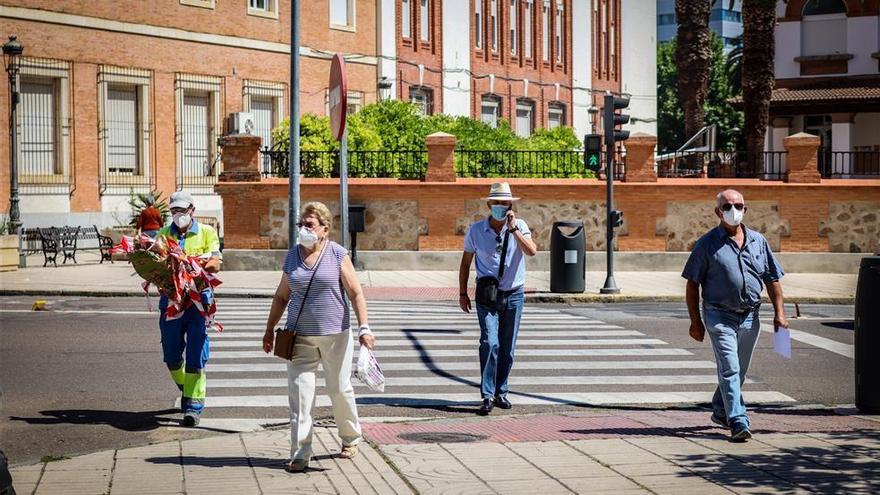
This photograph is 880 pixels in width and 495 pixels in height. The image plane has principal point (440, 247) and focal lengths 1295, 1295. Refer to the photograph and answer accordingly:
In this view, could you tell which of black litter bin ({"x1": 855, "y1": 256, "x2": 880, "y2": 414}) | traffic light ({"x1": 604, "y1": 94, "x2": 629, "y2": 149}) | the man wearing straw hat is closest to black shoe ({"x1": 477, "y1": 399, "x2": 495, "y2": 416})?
the man wearing straw hat

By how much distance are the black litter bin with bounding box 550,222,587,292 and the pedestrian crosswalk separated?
4136 mm

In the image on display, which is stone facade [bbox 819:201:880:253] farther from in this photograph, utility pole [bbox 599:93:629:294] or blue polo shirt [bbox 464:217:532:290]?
blue polo shirt [bbox 464:217:532:290]

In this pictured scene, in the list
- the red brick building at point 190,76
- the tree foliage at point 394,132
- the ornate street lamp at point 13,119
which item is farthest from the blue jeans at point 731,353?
the red brick building at point 190,76

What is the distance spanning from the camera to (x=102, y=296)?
877 inches

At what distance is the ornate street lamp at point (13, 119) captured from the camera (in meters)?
30.2

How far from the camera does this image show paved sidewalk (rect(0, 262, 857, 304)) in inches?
883

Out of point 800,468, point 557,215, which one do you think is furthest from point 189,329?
point 557,215

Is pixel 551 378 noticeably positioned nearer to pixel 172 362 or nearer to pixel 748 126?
pixel 172 362

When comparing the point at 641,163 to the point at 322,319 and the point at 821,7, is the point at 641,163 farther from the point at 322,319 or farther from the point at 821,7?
the point at 821,7

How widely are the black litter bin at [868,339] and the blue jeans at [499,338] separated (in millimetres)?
2822

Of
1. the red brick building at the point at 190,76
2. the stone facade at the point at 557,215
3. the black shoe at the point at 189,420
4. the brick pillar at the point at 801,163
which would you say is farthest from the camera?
the red brick building at the point at 190,76

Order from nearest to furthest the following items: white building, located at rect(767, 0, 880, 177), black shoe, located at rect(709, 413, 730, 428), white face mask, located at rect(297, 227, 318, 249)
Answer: white face mask, located at rect(297, 227, 318, 249)
black shoe, located at rect(709, 413, 730, 428)
white building, located at rect(767, 0, 880, 177)

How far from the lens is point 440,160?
1100 inches

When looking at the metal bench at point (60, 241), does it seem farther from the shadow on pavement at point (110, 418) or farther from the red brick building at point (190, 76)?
the shadow on pavement at point (110, 418)
